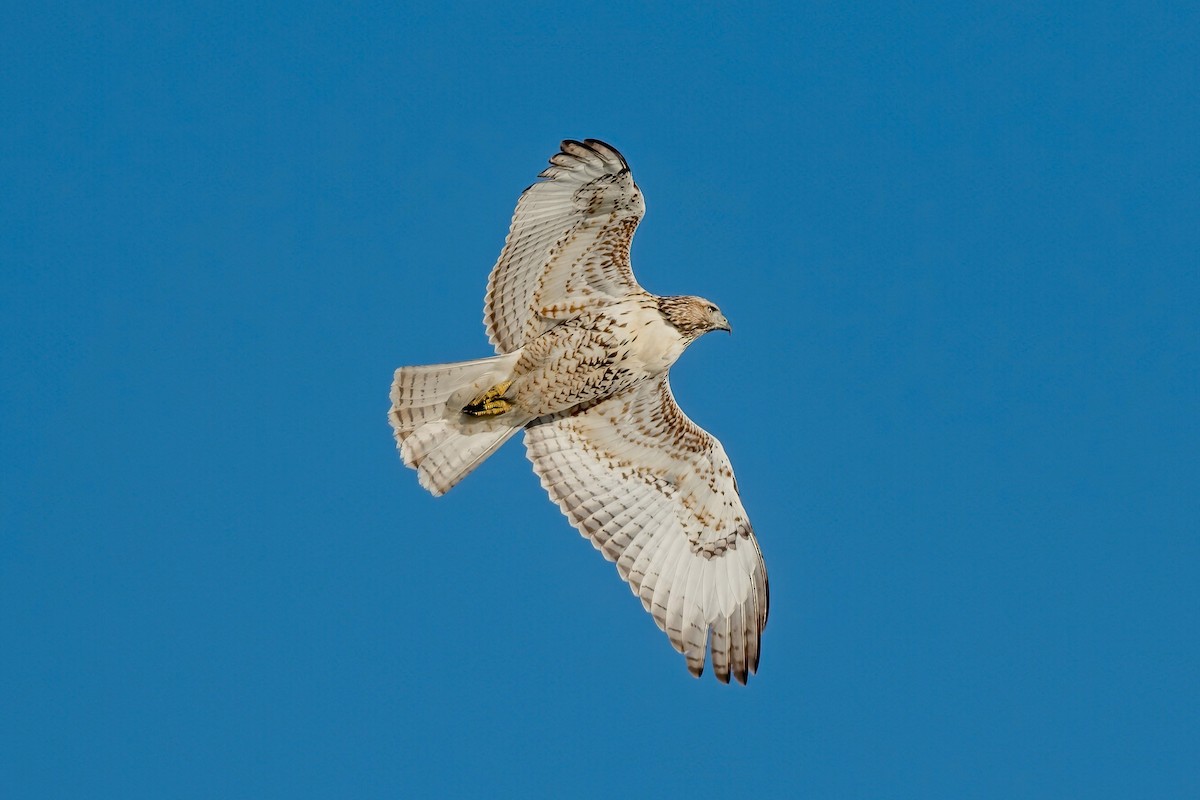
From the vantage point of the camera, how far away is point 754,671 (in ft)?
39.7

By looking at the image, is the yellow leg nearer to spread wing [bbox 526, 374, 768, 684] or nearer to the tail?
the tail

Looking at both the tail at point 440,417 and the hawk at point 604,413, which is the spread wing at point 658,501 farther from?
the tail at point 440,417

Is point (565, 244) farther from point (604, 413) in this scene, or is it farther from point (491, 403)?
point (604, 413)

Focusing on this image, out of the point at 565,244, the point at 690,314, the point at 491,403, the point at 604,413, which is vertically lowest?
the point at 491,403

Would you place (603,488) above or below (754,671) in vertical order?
above

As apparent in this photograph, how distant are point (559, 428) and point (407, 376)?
1.50m

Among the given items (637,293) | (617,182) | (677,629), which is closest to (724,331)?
(637,293)

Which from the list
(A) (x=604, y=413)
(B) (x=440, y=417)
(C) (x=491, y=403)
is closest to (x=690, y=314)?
(A) (x=604, y=413)

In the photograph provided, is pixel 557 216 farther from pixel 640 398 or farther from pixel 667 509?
pixel 667 509

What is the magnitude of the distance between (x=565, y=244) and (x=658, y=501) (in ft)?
7.68

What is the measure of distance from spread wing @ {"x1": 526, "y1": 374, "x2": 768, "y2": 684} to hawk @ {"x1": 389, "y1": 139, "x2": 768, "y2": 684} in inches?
0.4

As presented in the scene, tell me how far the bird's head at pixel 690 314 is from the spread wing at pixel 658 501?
1.99 feet

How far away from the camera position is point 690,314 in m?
11.7

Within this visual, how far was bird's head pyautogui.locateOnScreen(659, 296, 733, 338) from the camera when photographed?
11.7m
